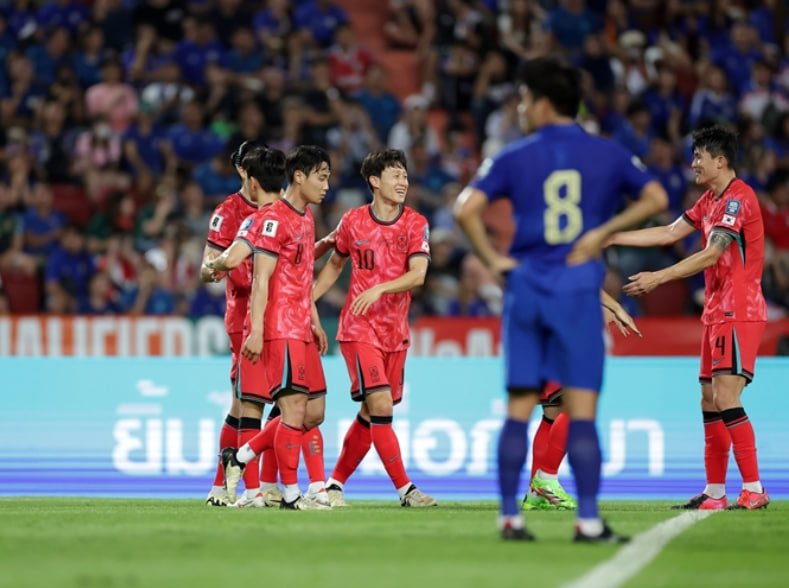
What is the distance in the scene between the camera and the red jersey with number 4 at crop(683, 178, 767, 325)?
30.6 feet

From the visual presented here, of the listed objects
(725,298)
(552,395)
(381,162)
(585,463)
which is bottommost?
(585,463)

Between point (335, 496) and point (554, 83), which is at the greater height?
point (554, 83)

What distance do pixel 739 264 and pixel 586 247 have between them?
3062mm

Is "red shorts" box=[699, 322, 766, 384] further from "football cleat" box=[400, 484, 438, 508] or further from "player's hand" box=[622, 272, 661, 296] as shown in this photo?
"football cleat" box=[400, 484, 438, 508]

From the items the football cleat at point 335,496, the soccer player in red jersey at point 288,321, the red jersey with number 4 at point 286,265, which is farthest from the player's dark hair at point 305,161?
the football cleat at point 335,496

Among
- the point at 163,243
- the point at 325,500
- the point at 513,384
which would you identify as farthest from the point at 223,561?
the point at 163,243

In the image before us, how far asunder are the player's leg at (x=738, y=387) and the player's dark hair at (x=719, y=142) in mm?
1131

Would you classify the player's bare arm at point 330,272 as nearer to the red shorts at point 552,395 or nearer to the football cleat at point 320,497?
the football cleat at point 320,497

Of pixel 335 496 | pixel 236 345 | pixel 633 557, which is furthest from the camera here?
pixel 236 345

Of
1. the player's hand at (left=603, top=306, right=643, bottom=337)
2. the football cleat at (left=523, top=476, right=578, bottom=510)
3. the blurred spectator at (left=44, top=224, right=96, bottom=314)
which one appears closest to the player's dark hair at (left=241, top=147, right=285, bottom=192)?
the player's hand at (left=603, top=306, right=643, bottom=337)

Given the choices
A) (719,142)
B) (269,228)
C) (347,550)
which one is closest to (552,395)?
(719,142)

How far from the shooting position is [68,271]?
16547 millimetres

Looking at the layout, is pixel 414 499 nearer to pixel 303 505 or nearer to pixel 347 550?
pixel 303 505

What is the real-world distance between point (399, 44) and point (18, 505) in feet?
40.7
